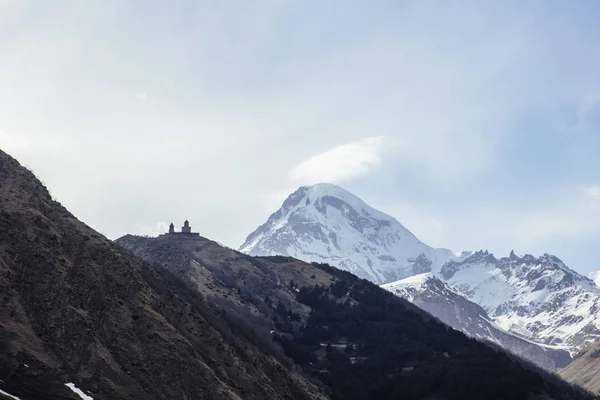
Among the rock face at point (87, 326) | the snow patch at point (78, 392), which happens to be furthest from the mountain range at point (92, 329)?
the snow patch at point (78, 392)

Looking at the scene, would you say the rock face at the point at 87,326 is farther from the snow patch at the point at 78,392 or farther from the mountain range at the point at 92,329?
the snow patch at the point at 78,392

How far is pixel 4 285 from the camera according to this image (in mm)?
101375

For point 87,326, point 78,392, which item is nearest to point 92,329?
point 87,326


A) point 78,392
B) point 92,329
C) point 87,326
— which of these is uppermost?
point 87,326

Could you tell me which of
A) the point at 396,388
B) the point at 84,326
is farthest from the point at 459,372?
the point at 84,326

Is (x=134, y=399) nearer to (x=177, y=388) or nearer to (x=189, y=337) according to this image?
(x=177, y=388)

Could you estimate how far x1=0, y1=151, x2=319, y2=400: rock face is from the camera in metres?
95.1

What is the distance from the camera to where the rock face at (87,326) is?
95.1 meters

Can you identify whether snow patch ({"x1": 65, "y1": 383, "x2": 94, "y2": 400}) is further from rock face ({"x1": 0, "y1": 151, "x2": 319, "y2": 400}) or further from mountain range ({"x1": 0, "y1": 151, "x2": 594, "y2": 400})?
rock face ({"x1": 0, "y1": 151, "x2": 319, "y2": 400})

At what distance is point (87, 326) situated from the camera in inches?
4112

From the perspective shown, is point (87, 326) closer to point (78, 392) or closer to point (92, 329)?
point (92, 329)

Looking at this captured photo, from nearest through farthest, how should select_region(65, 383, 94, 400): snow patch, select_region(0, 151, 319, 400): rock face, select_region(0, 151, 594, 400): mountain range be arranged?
select_region(65, 383, 94, 400): snow patch, select_region(0, 151, 594, 400): mountain range, select_region(0, 151, 319, 400): rock face

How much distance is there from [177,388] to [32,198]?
4609 centimetres

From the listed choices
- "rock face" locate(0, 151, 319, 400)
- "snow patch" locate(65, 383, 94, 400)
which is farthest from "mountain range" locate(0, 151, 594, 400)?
"snow patch" locate(65, 383, 94, 400)
